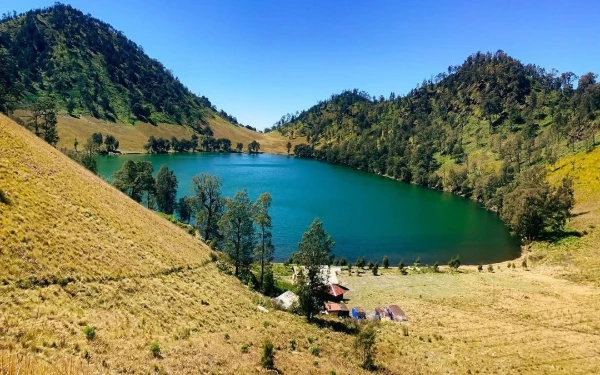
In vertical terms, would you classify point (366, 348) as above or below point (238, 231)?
Result: below

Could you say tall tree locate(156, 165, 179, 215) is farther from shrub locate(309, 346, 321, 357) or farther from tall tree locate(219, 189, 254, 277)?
shrub locate(309, 346, 321, 357)

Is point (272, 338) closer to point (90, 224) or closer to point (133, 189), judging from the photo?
point (90, 224)

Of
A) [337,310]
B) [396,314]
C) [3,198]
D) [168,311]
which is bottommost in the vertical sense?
[337,310]

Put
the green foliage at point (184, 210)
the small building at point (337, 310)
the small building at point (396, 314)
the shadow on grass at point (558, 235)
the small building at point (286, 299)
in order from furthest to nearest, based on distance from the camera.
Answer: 1. the green foliage at point (184, 210)
2. the shadow on grass at point (558, 235)
3. the small building at point (337, 310)
4. the small building at point (396, 314)
5. the small building at point (286, 299)

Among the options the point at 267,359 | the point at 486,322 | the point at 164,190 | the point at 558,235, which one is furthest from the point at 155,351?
the point at 558,235

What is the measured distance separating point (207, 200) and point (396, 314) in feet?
146

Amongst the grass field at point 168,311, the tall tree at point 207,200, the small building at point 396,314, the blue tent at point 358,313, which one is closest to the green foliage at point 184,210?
the tall tree at point 207,200

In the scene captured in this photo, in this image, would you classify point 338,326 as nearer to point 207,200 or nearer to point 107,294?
point 107,294

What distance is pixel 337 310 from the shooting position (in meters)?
49.0

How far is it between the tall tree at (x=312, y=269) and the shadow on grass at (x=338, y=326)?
1.27 meters

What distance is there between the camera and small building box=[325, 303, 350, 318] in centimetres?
4859

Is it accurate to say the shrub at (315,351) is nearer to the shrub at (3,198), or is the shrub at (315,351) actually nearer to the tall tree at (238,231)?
the shrub at (3,198)

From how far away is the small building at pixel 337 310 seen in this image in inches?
1913

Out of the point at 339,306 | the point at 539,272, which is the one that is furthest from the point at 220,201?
the point at 539,272
